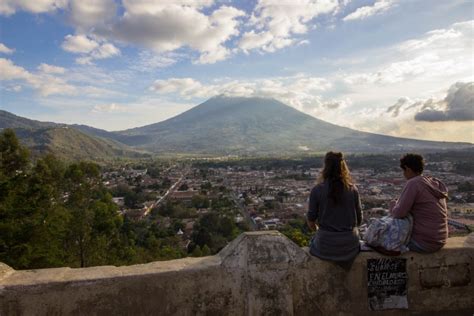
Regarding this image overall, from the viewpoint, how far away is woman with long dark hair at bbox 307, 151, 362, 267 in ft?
7.88

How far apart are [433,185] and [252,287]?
1507 mm

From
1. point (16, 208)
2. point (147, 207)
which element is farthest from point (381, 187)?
point (16, 208)

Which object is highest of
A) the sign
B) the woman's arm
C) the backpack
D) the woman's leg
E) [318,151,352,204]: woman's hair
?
[318,151,352,204]: woman's hair

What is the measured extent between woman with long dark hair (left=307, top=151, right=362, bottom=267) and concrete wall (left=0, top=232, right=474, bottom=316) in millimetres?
94

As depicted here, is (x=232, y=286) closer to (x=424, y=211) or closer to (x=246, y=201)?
(x=424, y=211)

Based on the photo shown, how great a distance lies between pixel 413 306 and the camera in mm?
2514

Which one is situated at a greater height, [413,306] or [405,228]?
[405,228]

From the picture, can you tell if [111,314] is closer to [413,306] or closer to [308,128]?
[413,306]

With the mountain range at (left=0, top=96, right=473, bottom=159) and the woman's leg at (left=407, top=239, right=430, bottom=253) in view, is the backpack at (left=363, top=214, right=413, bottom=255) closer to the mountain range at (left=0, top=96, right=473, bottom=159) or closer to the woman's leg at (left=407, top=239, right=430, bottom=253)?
the woman's leg at (left=407, top=239, right=430, bottom=253)

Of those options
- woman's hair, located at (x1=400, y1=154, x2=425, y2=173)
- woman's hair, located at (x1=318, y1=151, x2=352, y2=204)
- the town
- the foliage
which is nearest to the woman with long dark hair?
woman's hair, located at (x1=318, y1=151, x2=352, y2=204)

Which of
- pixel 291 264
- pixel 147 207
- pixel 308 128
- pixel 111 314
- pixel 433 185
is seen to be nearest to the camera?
pixel 111 314

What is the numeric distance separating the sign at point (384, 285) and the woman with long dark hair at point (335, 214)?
178 mm

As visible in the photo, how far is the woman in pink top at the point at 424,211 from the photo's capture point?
8.34 ft

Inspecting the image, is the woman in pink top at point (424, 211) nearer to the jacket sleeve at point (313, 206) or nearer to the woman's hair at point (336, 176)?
the woman's hair at point (336, 176)
